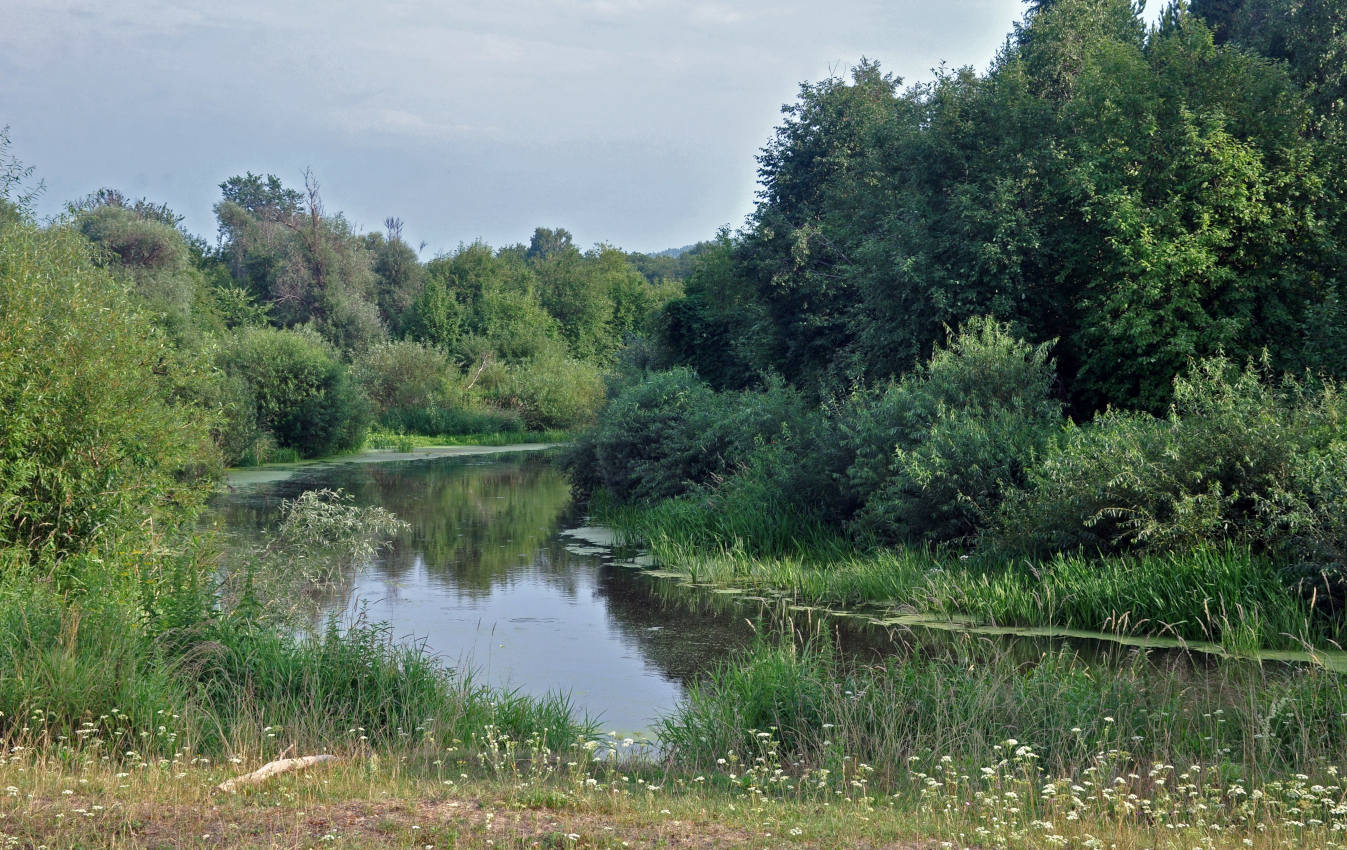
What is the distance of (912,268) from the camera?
19.1 meters

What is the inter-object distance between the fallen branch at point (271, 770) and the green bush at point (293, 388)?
31.7 metres

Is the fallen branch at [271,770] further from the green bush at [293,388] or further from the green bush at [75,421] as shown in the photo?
the green bush at [293,388]

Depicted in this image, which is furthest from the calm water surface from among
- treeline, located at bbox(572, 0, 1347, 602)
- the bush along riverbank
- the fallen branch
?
the fallen branch

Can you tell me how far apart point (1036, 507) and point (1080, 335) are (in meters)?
5.78

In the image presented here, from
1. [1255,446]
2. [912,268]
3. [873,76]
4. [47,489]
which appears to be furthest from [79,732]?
[873,76]

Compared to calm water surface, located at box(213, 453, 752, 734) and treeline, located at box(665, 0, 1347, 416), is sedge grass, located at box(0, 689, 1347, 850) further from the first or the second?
treeline, located at box(665, 0, 1347, 416)

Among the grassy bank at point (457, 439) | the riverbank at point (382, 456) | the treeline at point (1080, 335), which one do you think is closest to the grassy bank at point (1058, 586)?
the treeline at point (1080, 335)

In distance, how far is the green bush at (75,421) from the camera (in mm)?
11227

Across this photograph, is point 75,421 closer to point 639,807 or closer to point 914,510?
point 639,807

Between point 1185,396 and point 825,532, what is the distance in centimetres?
587

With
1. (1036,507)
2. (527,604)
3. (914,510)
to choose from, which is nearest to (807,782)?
(1036,507)

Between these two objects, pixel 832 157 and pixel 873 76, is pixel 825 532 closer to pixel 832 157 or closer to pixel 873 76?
pixel 832 157

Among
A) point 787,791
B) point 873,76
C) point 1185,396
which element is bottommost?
point 787,791

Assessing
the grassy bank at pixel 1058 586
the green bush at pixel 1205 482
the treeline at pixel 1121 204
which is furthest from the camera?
the treeline at pixel 1121 204
